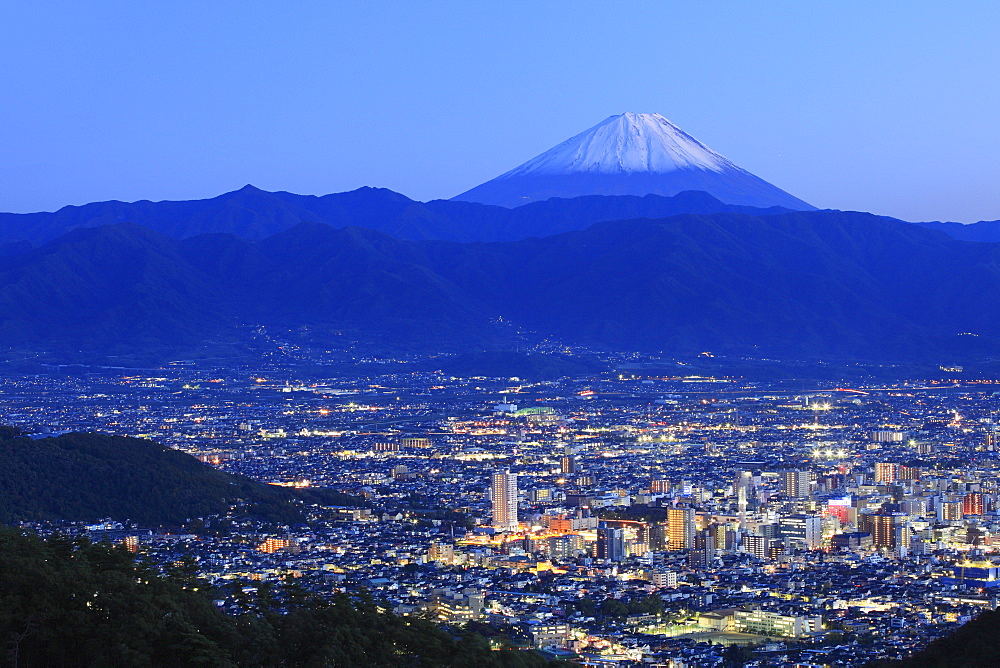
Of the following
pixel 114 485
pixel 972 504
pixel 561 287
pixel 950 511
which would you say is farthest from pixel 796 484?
pixel 561 287

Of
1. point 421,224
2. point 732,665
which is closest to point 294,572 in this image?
point 732,665

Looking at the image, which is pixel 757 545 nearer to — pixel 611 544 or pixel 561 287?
pixel 611 544

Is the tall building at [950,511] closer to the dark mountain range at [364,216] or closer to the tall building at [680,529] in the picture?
the tall building at [680,529]

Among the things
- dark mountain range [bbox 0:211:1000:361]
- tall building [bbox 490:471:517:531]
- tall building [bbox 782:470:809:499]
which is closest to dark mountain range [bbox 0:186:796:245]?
dark mountain range [bbox 0:211:1000:361]

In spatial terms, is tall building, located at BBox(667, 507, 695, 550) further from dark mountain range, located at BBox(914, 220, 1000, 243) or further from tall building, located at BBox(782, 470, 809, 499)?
dark mountain range, located at BBox(914, 220, 1000, 243)

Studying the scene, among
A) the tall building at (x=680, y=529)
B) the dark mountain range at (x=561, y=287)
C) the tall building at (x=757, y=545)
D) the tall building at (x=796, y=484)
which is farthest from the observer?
the dark mountain range at (x=561, y=287)

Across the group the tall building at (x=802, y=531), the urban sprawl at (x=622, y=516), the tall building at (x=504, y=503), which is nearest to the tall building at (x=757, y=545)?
the urban sprawl at (x=622, y=516)
